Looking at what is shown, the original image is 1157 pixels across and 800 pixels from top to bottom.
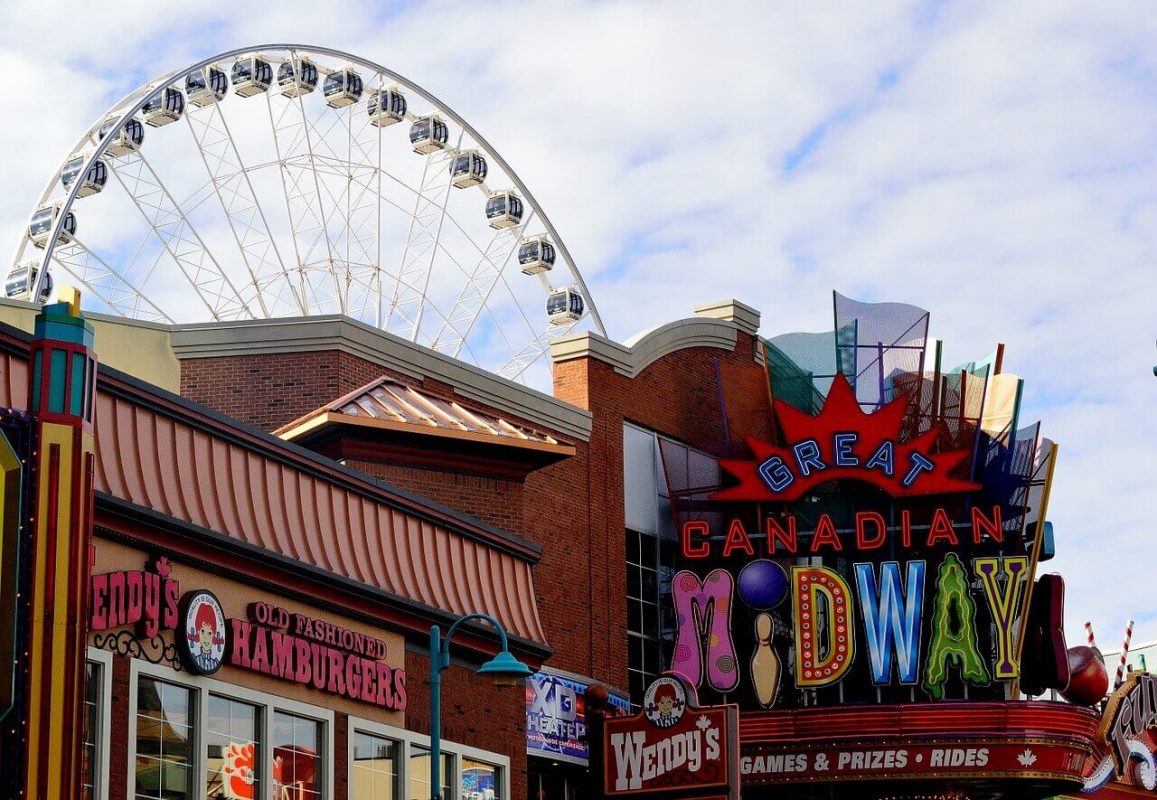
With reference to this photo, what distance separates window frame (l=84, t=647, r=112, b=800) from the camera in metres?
19.0

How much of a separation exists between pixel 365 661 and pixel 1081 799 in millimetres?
29845

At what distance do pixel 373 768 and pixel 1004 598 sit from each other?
21.7m

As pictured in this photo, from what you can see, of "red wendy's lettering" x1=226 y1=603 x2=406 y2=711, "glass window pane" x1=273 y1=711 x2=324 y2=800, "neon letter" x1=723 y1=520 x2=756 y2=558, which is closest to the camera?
"red wendy's lettering" x1=226 y1=603 x2=406 y2=711

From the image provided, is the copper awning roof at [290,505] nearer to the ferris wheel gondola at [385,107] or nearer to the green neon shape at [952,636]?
the green neon shape at [952,636]

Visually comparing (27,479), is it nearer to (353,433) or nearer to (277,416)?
(353,433)

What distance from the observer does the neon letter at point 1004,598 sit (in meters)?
41.6

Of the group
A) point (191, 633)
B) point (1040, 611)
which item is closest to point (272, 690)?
point (191, 633)

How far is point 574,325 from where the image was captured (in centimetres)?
5788

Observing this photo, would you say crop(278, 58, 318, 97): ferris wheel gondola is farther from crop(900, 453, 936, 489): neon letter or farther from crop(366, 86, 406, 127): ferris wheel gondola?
crop(900, 453, 936, 489): neon letter

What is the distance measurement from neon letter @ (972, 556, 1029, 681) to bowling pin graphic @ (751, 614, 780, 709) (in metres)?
4.55

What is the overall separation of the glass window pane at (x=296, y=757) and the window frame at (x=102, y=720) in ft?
10.1

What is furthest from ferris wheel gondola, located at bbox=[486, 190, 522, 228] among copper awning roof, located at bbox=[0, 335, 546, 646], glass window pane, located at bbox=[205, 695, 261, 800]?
glass window pane, located at bbox=[205, 695, 261, 800]

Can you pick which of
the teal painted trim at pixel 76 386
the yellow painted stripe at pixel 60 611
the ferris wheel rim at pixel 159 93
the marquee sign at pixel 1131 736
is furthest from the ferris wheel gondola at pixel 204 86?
the yellow painted stripe at pixel 60 611

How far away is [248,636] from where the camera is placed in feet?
70.3
